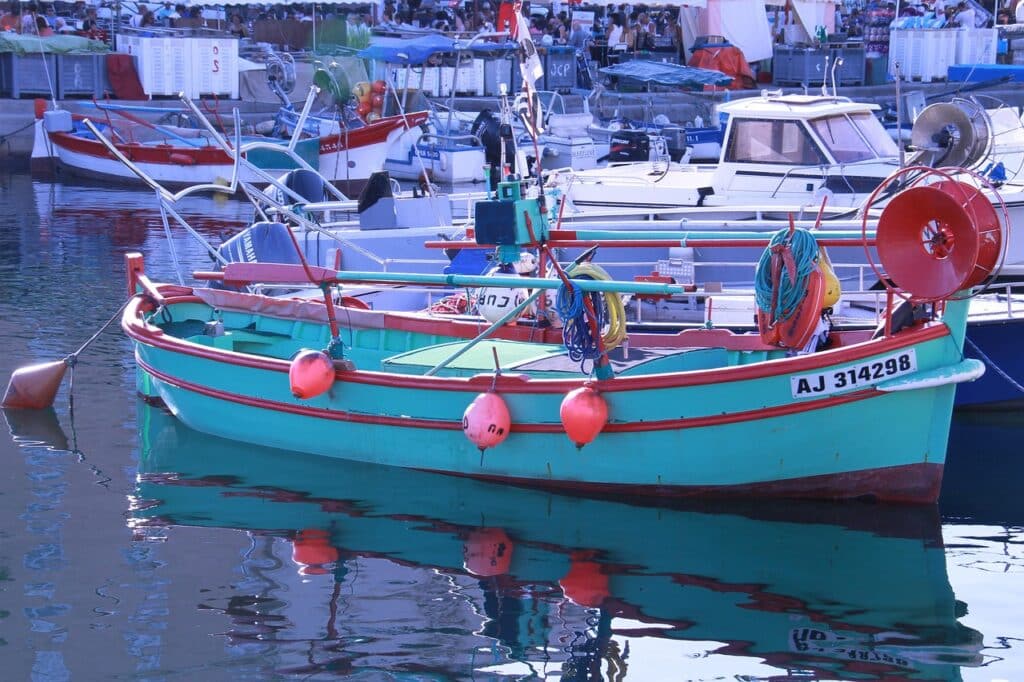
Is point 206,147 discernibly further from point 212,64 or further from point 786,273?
point 786,273

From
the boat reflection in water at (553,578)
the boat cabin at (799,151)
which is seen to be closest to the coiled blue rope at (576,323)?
the boat reflection in water at (553,578)

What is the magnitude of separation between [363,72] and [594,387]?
71.3 feet

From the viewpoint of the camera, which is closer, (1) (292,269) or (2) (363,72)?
(1) (292,269)

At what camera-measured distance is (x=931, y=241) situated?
8.96 metres

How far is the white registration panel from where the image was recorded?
9039 millimetres

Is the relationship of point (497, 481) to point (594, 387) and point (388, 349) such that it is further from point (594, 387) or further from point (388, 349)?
point (388, 349)

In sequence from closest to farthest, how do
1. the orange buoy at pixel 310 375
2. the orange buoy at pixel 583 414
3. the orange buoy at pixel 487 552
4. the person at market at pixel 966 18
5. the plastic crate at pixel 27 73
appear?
the orange buoy at pixel 487 552, the orange buoy at pixel 583 414, the orange buoy at pixel 310 375, the plastic crate at pixel 27 73, the person at market at pixel 966 18

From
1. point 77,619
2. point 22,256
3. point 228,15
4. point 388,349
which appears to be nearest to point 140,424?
point 388,349

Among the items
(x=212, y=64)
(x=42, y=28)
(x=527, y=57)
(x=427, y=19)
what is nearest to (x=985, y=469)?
(x=527, y=57)

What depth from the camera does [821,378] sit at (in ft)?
29.9

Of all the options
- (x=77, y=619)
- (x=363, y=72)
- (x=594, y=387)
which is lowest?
(x=77, y=619)

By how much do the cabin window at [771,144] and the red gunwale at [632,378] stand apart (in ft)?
19.3

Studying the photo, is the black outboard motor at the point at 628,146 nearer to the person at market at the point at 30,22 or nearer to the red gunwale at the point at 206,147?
the red gunwale at the point at 206,147

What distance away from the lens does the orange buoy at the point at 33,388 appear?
1234 centimetres
